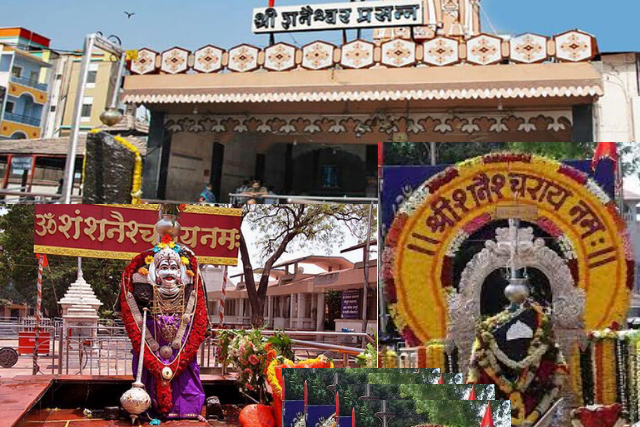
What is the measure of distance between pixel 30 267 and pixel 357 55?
941 centimetres

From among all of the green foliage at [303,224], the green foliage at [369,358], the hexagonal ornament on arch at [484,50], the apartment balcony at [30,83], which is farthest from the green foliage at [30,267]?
the apartment balcony at [30,83]

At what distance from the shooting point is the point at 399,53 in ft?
50.5

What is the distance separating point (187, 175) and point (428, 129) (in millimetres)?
5860

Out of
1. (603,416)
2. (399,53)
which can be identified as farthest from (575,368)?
(399,53)

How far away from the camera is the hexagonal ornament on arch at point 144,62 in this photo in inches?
647

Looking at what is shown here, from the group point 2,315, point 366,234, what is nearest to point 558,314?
point 366,234

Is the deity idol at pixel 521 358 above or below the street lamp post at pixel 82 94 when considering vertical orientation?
below

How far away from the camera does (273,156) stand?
19250 mm

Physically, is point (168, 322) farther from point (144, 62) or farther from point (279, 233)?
point (144, 62)

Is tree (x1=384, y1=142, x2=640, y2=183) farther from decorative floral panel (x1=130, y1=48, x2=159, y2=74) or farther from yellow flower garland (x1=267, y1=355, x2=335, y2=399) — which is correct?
decorative floral panel (x1=130, y1=48, x2=159, y2=74)

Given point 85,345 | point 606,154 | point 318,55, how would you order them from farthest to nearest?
1. point 318,55
2. point 85,345
3. point 606,154

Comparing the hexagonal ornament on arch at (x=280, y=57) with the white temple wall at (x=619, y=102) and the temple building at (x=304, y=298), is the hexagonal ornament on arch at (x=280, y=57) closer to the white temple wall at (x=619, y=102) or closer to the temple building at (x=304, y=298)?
the white temple wall at (x=619, y=102)

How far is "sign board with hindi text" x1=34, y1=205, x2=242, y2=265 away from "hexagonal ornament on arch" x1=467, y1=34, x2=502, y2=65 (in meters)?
8.88

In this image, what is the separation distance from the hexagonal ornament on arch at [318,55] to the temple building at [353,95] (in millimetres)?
25
